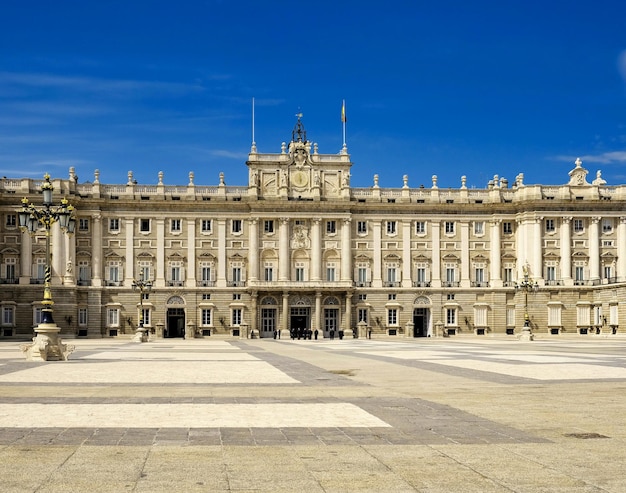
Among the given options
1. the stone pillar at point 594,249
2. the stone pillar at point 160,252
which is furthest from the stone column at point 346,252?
the stone pillar at point 594,249

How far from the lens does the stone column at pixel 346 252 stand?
8956 centimetres

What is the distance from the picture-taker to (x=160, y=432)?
1278 centimetres

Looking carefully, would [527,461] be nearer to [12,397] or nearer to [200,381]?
[12,397]

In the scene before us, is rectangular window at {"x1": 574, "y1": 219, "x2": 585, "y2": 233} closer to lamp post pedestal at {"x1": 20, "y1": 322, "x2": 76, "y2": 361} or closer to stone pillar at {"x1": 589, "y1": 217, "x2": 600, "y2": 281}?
stone pillar at {"x1": 589, "y1": 217, "x2": 600, "y2": 281}

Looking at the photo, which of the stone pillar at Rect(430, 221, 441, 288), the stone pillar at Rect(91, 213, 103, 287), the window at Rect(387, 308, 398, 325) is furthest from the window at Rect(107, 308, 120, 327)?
the stone pillar at Rect(430, 221, 441, 288)

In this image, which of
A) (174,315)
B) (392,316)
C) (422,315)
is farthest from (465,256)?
(174,315)

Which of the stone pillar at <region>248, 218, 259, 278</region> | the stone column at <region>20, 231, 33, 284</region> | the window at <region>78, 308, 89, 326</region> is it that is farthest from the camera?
the stone pillar at <region>248, 218, 259, 278</region>

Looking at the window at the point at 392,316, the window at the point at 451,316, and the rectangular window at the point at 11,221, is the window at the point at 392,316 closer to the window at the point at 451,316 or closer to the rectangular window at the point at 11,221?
the window at the point at 451,316

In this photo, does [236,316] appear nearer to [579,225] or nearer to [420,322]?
[420,322]

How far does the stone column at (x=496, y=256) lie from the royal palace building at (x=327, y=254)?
0.49 ft

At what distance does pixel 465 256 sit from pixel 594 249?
43.6 feet

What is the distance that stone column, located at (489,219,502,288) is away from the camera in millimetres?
90688

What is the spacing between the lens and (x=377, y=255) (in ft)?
298

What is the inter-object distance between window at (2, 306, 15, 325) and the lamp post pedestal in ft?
180
